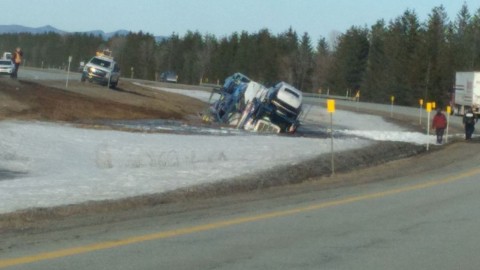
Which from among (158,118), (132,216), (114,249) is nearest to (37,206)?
(132,216)

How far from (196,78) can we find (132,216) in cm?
12427

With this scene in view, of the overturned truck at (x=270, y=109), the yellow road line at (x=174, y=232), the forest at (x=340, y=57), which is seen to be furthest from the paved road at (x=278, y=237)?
the forest at (x=340, y=57)

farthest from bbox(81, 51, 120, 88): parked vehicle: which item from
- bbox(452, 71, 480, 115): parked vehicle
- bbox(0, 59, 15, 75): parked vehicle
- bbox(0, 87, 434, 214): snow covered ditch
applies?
bbox(452, 71, 480, 115): parked vehicle

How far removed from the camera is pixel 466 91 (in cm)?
6869

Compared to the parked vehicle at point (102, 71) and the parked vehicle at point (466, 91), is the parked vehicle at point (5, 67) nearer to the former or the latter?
the parked vehicle at point (102, 71)

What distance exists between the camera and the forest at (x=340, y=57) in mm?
98375

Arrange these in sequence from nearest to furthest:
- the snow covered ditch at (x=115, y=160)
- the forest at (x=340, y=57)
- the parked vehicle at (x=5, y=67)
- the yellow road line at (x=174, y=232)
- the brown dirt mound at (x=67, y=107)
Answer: the yellow road line at (x=174, y=232)
the snow covered ditch at (x=115, y=160)
the brown dirt mound at (x=67, y=107)
the parked vehicle at (x=5, y=67)
the forest at (x=340, y=57)

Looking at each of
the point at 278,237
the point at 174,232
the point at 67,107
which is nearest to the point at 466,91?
the point at 67,107

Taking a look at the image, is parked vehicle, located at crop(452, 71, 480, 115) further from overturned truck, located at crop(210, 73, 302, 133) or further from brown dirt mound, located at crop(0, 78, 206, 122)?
overturned truck, located at crop(210, 73, 302, 133)

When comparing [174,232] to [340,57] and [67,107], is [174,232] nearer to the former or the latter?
[67,107]

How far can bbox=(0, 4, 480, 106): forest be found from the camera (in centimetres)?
9838

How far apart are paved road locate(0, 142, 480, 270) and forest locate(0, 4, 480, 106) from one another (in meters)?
70.0

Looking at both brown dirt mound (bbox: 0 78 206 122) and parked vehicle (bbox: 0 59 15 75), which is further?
parked vehicle (bbox: 0 59 15 75)

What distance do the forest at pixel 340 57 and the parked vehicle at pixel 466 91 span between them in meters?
12.6
